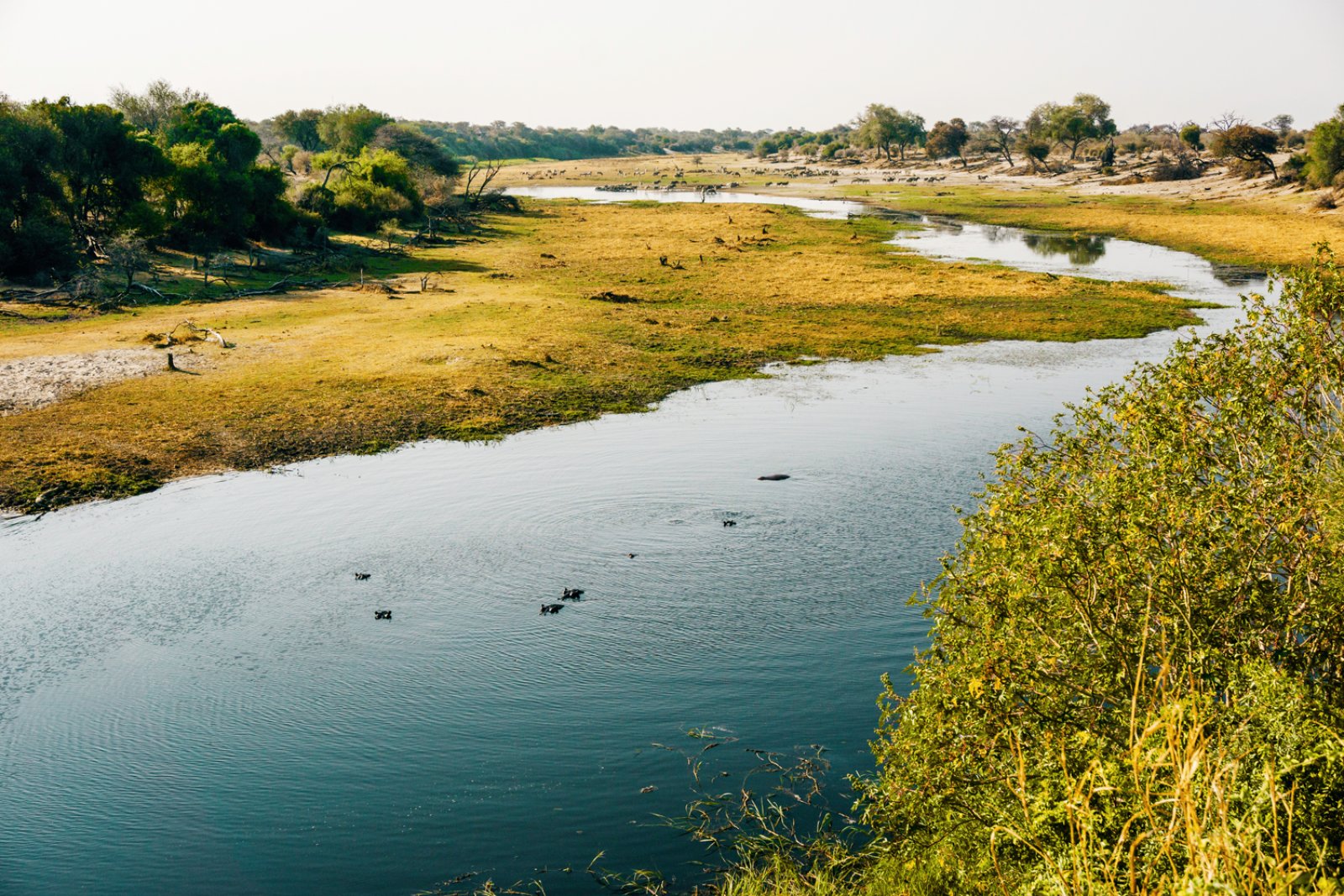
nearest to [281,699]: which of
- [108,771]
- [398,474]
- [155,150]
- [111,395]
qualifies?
[108,771]

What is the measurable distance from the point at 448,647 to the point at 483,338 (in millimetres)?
26052

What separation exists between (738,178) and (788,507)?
147070 mm

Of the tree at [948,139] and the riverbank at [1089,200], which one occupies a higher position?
the tree at [948,139]

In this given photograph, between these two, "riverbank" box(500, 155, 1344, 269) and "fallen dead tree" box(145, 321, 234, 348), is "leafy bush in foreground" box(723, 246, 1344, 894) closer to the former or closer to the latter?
"fallen dead tree" box(145, 321, 234, 348)

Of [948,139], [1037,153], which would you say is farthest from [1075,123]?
[948,139]

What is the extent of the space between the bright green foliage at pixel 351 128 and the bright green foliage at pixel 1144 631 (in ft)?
385

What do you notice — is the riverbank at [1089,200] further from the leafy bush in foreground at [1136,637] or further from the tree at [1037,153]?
the leafy bush in foreground at [1136,637]

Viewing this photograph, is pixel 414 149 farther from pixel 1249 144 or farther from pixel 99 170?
pixel 1249 144

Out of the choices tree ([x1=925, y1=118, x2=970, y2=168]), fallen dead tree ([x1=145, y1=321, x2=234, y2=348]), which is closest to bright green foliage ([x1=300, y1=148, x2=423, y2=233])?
fallen dead tree ([x1=145, y1=321, x2=234, y2=348])

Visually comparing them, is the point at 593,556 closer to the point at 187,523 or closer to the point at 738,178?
the point at 187,523

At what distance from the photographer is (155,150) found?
183ft

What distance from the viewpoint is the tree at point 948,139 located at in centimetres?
17162

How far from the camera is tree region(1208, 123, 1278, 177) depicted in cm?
10062

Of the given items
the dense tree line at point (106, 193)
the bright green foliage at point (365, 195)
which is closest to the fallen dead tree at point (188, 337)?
the dense tree line at point (106, 193)
